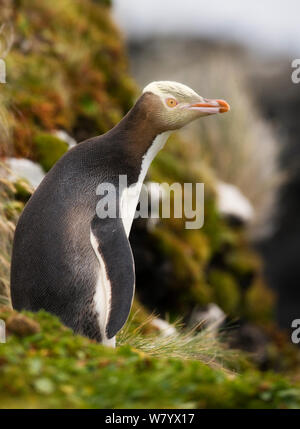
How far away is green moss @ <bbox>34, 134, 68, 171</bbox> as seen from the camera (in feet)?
18.0

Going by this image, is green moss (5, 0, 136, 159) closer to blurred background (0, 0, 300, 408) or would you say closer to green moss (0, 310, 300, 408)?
blurred background (0, 0, 300, 408)

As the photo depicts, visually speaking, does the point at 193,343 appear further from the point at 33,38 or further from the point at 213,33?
the point at 213,33

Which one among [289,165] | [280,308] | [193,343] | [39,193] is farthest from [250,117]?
[39,193]

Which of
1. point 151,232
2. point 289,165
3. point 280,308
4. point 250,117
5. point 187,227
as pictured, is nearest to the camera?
point 151,232

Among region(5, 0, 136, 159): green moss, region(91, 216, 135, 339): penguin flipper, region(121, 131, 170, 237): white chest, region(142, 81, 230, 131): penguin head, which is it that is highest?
region(5, 0, 136, 159): green moss

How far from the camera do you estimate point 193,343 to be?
14.0 feet

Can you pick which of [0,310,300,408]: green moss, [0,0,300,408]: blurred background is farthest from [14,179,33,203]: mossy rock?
[0,310,300,408]: green moss

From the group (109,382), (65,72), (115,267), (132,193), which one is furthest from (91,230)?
(65,72)

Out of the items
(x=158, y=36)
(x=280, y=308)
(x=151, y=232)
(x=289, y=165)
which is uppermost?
(x=158, y=36)

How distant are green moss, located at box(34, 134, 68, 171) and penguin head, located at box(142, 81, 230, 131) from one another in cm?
201

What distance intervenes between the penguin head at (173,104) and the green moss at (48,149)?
2012mm

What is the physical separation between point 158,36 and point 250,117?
8.33m

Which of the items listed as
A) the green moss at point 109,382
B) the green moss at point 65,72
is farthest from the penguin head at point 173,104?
the green moss at point 65,72

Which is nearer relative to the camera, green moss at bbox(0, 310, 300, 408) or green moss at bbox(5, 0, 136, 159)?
green moss at bbox(0, 310, 300, 408)
